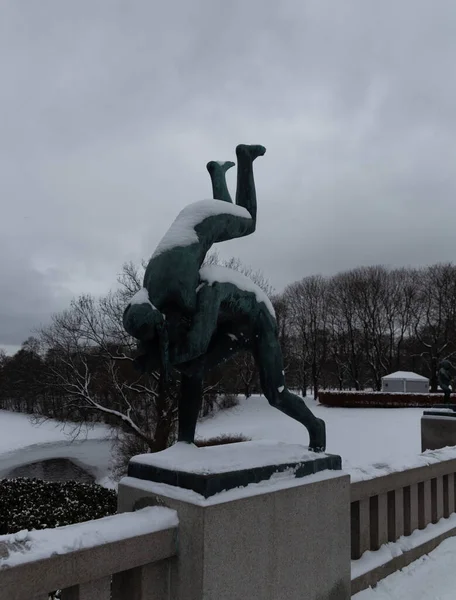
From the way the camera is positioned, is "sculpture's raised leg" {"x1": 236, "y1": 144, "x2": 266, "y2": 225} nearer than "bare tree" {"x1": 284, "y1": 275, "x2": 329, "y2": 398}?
Yes

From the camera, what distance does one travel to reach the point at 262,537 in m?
2.72

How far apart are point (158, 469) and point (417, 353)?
153 ft

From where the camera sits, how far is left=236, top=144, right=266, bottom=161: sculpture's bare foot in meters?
3.51

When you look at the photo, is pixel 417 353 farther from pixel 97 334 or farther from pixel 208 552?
pixel 208 552

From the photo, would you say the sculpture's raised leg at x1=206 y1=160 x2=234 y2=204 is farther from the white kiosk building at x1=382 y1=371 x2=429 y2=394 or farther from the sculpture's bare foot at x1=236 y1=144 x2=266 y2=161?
the white kiosk building at x1=382 y1=371 x2=429 y2=394

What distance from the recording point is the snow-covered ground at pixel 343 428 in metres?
19.3

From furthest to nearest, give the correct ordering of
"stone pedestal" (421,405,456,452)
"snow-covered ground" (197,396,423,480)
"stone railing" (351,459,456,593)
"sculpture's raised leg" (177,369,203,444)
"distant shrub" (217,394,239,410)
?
"distant shrub" (217,394,239,410) < "snow-covered ground" (197,396,423,480) < "stone pedestal" (421,405,456,452) < "stone railing" (351,459,456,593) < "sculpture's raised leg" (177,369,203,444)

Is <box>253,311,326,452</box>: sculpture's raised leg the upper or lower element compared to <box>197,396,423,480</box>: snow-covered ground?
upper

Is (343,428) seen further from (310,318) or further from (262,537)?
(262,537)

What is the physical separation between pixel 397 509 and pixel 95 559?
3110 mm

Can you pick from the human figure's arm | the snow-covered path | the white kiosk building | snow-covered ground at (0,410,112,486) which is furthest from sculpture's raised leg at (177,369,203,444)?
the white kiosk building

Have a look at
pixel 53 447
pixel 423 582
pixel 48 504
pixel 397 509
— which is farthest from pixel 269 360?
pixel 53 447

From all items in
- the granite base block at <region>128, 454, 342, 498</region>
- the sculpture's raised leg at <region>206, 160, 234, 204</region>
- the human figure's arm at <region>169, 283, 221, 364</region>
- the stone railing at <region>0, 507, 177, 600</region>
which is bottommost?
the stone railing at <region>0, 507, 177, 600</region>

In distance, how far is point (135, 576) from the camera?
7.94 ft
